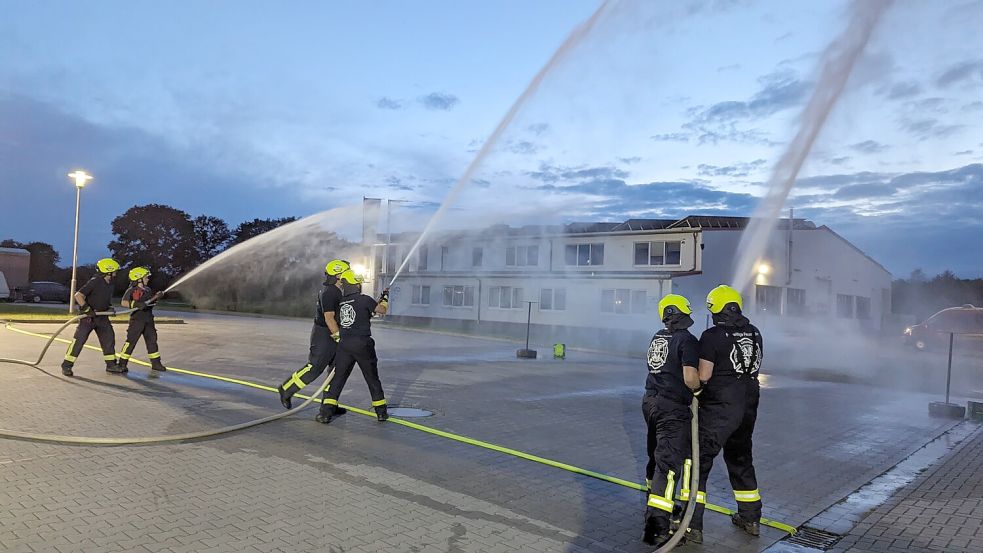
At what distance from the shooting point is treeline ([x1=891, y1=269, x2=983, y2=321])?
142 feet

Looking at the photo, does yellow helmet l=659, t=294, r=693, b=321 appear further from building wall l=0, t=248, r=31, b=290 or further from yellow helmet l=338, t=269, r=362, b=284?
building wall l=0, t=248, r=31, b=290

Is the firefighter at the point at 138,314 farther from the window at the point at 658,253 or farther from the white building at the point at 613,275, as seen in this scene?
the window at the point at 658,253

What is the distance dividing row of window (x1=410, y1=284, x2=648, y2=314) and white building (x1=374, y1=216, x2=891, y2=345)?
2.3 inches

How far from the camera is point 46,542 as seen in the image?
3.86 meters

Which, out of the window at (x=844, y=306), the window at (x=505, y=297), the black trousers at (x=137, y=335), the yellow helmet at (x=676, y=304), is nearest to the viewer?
the yellow helmet at (x=676, y=304)

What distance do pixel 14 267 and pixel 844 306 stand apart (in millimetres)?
56725

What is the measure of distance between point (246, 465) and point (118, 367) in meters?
6.43

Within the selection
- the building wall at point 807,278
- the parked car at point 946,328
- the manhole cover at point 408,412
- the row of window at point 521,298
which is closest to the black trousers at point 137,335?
the manhole cover at point 408,412

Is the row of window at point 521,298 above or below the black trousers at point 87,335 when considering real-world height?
above

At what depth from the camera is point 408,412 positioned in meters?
8.74

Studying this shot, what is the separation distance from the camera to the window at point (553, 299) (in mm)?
33500

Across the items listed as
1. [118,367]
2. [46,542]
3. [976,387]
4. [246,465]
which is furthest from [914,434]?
[118,367]

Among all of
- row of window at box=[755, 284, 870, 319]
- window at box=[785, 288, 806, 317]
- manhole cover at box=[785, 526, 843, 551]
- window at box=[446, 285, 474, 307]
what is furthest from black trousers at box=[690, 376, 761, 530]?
window at box=[446, 285, 474, 307]

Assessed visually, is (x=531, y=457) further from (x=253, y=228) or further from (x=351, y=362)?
(x=253, y=228)
